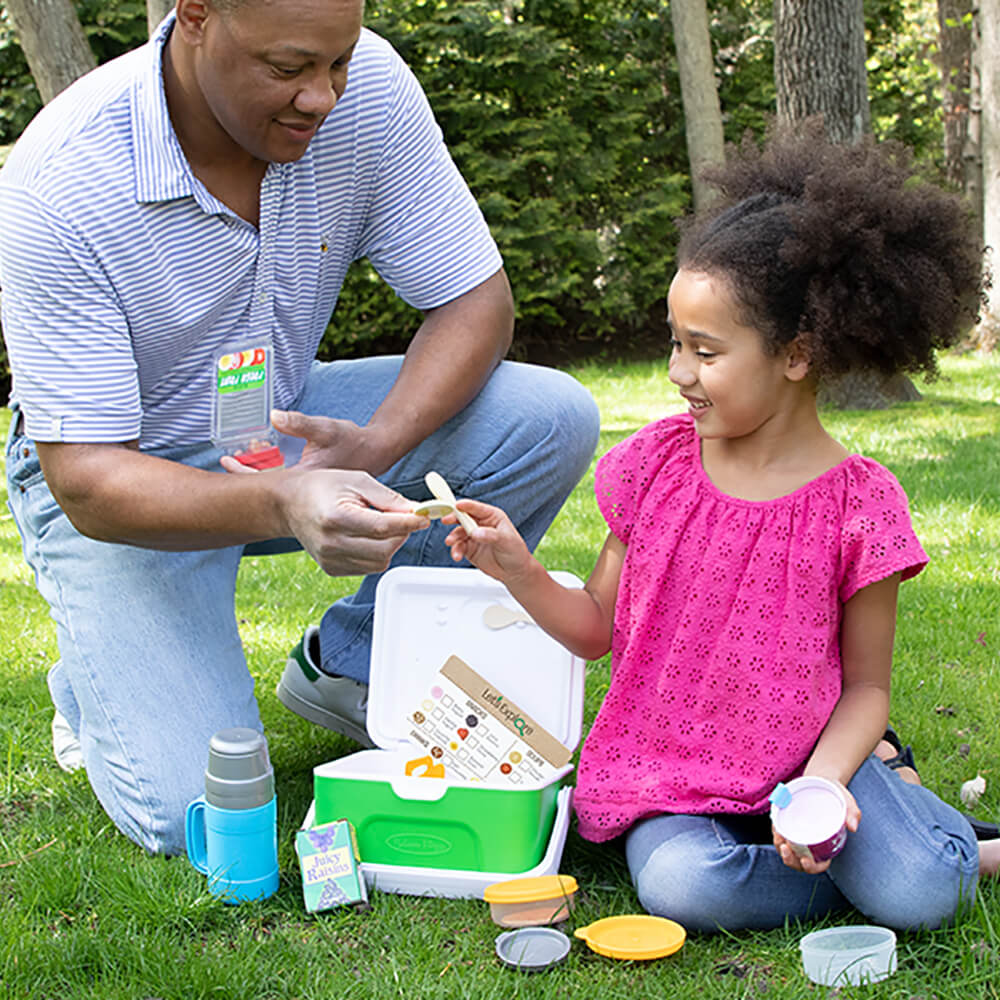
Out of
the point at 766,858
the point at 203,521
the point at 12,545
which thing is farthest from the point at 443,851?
the point at 12,545

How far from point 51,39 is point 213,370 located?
536 centimetres

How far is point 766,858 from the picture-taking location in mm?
2025

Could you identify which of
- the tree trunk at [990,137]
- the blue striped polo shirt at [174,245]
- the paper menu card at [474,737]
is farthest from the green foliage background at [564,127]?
the paper menu card at [474,737]

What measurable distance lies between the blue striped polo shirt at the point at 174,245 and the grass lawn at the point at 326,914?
78 cm

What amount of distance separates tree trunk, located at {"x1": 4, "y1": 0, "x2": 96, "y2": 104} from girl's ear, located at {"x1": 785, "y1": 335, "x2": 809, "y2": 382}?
238 inches

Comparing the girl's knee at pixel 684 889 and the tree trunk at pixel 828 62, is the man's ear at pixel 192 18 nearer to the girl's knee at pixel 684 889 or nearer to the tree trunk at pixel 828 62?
the girl's knee at pixel 684 889

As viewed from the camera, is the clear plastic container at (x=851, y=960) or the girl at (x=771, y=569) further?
the girl at (x=771, y=569)

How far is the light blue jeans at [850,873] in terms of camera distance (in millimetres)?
1945

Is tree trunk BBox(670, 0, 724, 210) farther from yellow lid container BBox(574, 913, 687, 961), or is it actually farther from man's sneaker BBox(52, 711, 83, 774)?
yellow lid container BBox(574, 913, 687, 961)

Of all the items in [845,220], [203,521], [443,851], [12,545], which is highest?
[845,220]

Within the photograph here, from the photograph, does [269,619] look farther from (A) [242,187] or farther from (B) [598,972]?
(B) [598,972]

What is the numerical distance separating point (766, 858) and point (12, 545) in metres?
4.11

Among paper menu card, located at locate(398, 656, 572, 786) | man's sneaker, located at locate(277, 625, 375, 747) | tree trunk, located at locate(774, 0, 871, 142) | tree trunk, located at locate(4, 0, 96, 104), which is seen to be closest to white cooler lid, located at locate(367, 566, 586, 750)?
paper menu card, located at locate(398, 656, 572, 786)

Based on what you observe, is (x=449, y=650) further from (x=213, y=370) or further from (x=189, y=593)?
(x=213, y=370)
